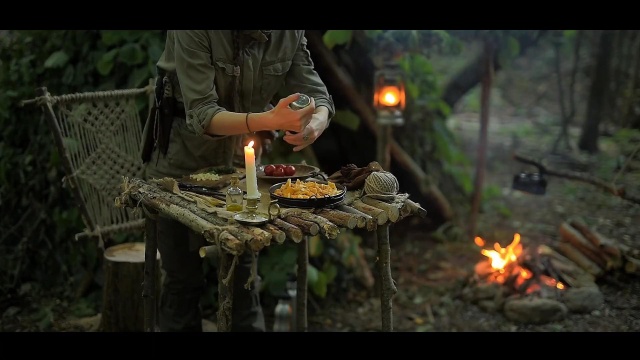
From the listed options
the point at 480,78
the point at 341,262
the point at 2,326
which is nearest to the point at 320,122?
the point at 341,262

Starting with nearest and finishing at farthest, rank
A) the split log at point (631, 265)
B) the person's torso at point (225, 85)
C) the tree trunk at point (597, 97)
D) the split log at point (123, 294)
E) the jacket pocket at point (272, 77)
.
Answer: the person's torso at point (225, 85) → the jacket pocket at point (272, 77) → the split log at point (123, 294) → the split log at point (631, 265) → the tree trunk at point (597, 97)

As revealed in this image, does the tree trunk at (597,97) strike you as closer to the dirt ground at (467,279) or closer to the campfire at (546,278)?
the dirt ground at (467,279)

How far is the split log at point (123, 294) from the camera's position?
3799 mm

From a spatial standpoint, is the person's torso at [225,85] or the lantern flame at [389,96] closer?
the person's torso at [225,85]

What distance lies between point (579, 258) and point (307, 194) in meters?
3.02

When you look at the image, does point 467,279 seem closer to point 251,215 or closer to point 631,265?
point 631,265

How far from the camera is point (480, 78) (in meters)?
6.06

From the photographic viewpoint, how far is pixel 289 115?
8.89ft

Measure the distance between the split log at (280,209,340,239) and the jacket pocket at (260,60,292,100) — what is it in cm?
81

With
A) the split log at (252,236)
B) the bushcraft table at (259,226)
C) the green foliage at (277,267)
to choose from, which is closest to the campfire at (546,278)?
the green foliage at (277,267)

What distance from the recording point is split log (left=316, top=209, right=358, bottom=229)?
2.57 metres

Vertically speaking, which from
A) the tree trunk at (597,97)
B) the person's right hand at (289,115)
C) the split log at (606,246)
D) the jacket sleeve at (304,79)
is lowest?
the split log at (606,246)

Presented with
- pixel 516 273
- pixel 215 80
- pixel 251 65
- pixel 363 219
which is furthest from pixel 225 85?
pixel 516 273

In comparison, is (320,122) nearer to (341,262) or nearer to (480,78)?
(341,262)
